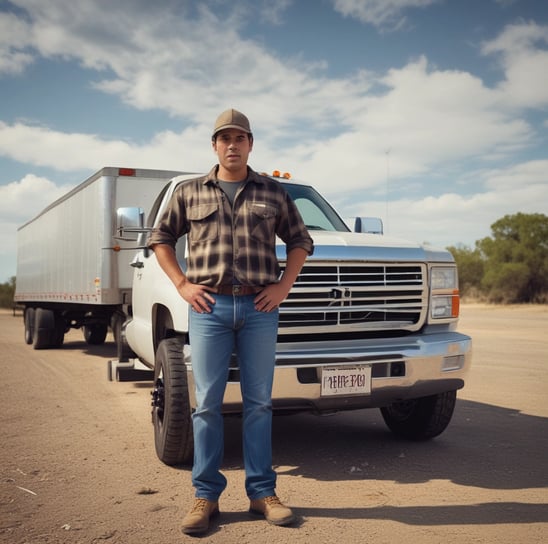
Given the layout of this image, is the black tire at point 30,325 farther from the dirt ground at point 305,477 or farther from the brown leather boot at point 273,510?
the brown leather boot at point 273,510

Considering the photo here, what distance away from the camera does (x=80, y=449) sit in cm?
528

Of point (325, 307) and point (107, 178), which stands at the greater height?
point (107, 178)

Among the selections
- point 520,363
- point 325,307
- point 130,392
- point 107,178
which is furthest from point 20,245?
point 325,307

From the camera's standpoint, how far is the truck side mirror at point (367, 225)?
602cm

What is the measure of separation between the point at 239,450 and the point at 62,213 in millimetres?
7671

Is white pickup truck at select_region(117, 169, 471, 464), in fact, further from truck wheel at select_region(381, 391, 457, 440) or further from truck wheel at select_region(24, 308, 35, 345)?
truck wheel at select_region(24, 308, 35, 345)

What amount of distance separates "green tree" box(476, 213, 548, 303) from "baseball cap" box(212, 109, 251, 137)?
108 ft

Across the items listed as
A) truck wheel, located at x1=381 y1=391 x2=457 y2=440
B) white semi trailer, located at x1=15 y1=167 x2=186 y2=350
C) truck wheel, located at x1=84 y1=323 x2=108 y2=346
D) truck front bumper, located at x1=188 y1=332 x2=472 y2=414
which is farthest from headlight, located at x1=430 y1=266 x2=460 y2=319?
truck wheel, located at x1=84 y1=323 x2=108 y2=346

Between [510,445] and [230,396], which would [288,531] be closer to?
[230,396]

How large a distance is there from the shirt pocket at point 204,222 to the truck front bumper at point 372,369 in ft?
3.23

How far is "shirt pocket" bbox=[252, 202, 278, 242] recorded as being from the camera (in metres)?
3.51

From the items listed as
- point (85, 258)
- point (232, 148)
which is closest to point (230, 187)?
point (232, 148)

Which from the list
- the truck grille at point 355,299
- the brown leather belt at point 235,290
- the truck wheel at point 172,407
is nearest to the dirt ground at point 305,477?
the truck wheel at point 172,407

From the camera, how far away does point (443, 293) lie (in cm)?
492
